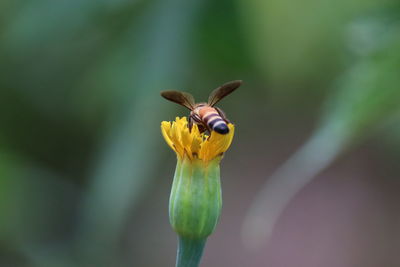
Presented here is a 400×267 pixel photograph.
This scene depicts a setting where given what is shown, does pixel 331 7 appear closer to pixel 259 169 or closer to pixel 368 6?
pixel 368 6

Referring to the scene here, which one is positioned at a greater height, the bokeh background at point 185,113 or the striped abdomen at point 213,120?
the bokeh background at point 185,113

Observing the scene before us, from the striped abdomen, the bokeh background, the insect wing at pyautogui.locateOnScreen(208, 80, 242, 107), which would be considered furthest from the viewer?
the bokeh background

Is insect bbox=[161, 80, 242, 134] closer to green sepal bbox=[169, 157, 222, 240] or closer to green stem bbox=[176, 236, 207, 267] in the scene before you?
green sepal bbox=[169, 157, 222, 240]

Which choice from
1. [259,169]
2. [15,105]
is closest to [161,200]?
[259,169]

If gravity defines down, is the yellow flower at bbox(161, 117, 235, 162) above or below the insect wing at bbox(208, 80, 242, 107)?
below

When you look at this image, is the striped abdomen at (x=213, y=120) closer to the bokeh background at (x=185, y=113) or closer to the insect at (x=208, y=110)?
the insect at (x=208, y=110)

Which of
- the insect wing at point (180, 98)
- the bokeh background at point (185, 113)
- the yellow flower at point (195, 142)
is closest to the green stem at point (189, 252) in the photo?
the yellow flower at point (195, 142)

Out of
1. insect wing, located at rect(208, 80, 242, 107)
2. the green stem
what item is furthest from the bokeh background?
the green stem
